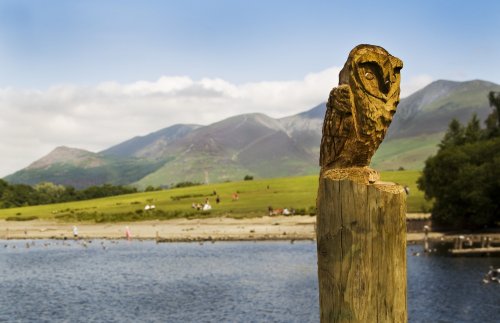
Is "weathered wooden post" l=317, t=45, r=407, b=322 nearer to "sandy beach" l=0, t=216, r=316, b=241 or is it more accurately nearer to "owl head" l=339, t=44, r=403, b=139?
"owl head" l=339, t=44, r=403, b=139

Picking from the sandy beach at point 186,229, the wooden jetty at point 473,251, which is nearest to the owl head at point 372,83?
the wooden jetty at point 473,251

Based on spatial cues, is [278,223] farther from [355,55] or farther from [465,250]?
[355,55]

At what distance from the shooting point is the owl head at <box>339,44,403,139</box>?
7.49 metres

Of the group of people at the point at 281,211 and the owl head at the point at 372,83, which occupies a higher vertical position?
the owl head at the point at 372,83

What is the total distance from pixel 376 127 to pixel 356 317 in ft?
7.51

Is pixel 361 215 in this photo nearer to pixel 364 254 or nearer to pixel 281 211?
pixel 364 254

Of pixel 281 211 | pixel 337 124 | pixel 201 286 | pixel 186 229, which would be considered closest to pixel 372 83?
pixel 337 124

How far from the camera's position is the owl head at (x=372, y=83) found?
7.49 m

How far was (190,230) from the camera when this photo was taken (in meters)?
109

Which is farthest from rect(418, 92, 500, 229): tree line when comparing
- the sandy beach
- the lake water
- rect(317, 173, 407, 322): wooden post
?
rect(317, 173, 407, 322): wooden post

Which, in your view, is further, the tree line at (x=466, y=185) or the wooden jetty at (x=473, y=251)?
the tree line at (x=466, y=185)

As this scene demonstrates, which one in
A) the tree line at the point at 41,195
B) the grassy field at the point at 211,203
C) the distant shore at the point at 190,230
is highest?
the tree line at the point at 41,195

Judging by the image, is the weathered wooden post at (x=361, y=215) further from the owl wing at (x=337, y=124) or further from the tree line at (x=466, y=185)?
the tree line at (x=466, y=185)

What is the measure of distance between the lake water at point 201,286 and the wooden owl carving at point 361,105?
37.5m
